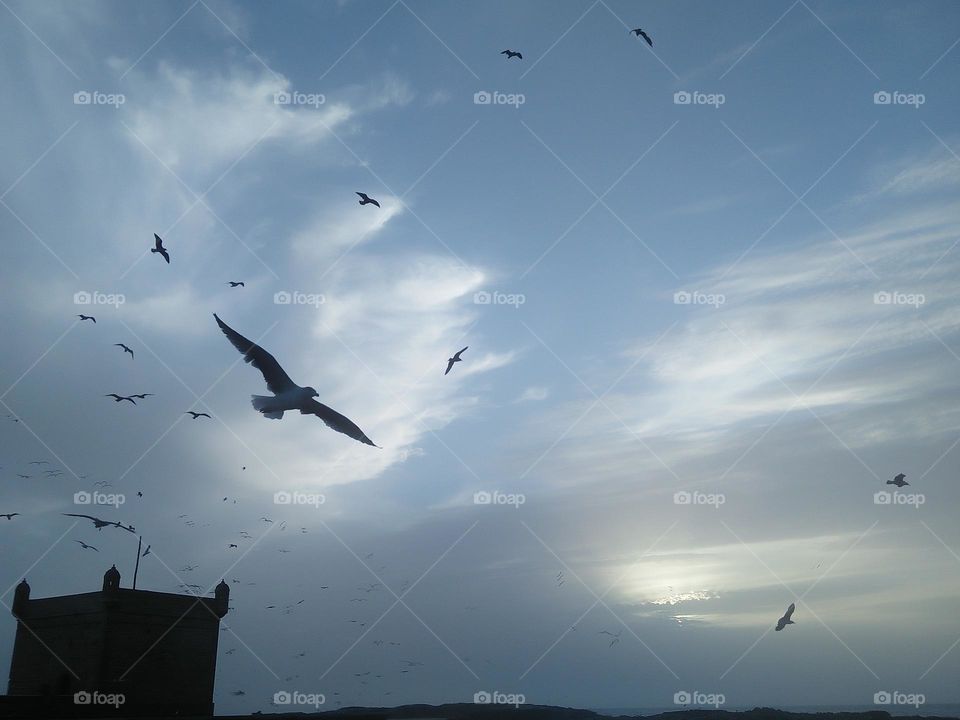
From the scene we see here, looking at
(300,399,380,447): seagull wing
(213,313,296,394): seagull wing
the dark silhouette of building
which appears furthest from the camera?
the dark silhouette of building

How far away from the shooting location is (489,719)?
9356 centimetres

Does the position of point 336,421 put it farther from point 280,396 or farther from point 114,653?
point 114,653

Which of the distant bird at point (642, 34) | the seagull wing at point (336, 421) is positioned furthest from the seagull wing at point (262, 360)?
the distant bird at point (642, 34)

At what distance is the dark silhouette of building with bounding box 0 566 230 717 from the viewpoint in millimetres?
38812

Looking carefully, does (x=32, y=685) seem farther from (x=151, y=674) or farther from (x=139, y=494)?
(x=139, y=494)

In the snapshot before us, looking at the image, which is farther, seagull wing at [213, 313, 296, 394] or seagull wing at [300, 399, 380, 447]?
seagull wing at [300, 399, 380, 447]

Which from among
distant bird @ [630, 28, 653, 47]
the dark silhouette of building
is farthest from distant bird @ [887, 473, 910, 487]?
the dark silhouette of building

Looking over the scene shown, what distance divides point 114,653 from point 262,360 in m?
27.0

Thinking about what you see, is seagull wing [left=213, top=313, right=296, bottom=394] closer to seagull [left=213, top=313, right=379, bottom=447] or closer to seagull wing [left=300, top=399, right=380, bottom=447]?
seagull [left=213, top=313, right=379, bottom=447]

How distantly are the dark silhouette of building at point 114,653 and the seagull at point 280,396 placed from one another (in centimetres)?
2551

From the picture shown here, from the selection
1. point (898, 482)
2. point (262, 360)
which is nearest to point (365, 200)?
point (262, 360)

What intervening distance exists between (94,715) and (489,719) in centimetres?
6551

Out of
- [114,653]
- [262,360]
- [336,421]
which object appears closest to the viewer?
[262,360]

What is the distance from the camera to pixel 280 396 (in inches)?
873
